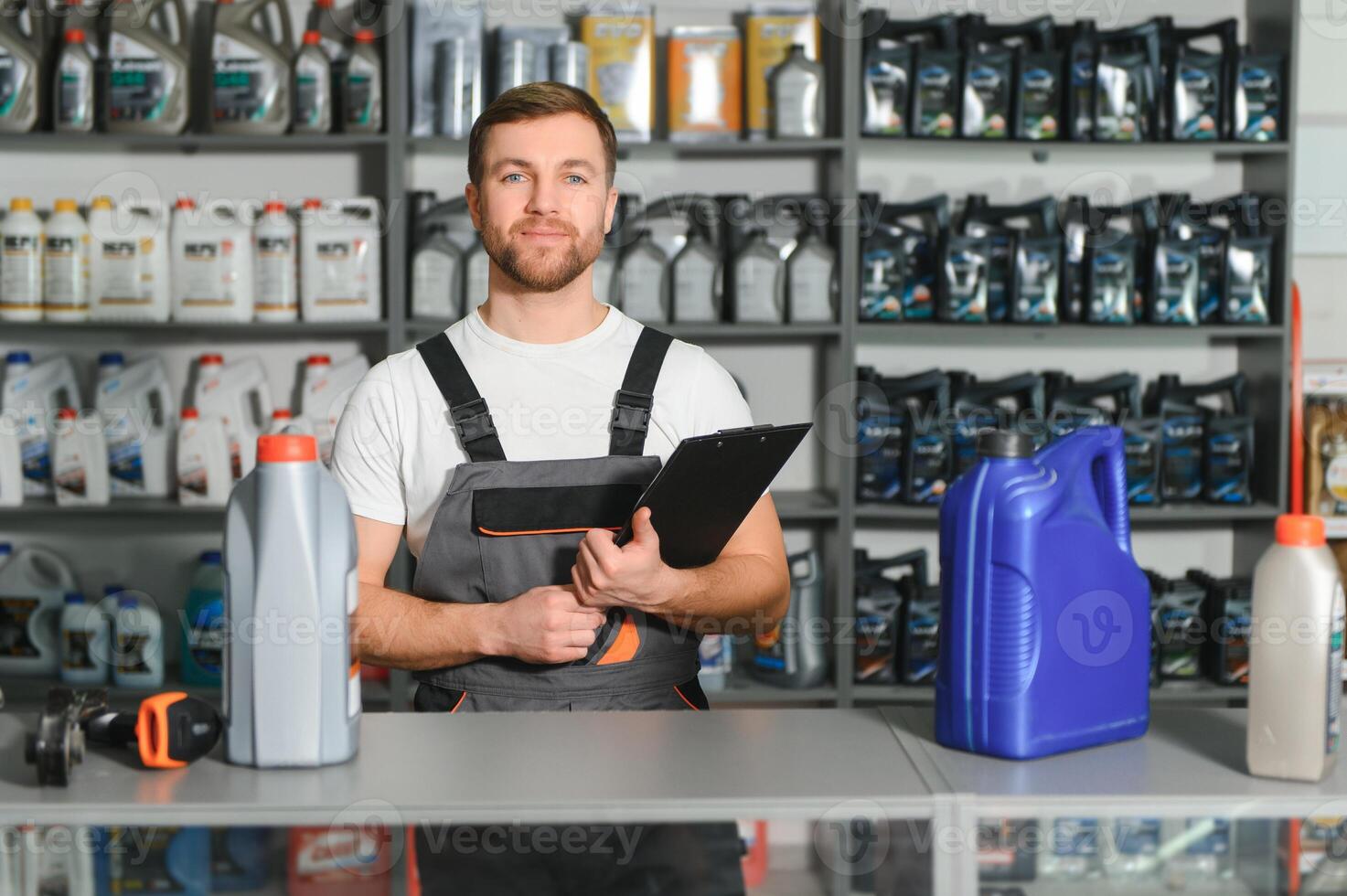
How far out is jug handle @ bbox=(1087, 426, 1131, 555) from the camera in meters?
1.32

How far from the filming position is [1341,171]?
3721 millimetres

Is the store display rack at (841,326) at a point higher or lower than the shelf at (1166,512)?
higher

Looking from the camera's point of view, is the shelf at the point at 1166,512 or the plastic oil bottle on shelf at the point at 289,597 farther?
the shelf at the point at 1166,512

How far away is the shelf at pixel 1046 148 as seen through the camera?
3385 mm

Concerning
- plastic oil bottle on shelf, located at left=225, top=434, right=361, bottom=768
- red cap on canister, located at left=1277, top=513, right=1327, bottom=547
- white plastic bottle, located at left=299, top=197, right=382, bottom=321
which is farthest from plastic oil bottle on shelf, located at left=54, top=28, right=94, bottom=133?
red cap on canister, located at left=1277, top=513, right=1327, bottom=547

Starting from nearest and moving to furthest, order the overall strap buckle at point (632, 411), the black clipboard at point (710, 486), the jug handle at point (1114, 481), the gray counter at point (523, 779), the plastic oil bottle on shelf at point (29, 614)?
the gray counter at point (523, 779) < the jug handle at point (1114, 481) < the black clipboard at point (710, 486) < the overall strap buckle at point (632, 411) < the plastic oil bottle on shelf at point (29, 614)

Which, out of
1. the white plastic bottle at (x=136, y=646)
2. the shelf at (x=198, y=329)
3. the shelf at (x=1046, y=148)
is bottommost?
the white plastic bottle at (x=136, y=646)

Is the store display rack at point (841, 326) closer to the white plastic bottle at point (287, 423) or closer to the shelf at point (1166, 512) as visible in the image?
the shelf at point (1166, 512)

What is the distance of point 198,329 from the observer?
11.3ft

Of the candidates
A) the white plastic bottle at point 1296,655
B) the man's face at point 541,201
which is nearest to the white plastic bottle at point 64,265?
the man's face at point 541,201

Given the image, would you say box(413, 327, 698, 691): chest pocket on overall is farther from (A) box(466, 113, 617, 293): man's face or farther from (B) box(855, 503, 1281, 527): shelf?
(B) box(855, 503, 1281, 527): shelf

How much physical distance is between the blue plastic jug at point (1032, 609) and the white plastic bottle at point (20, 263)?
2.86 m

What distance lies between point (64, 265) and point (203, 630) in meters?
1.00

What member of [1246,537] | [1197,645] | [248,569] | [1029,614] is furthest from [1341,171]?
[248,569]
